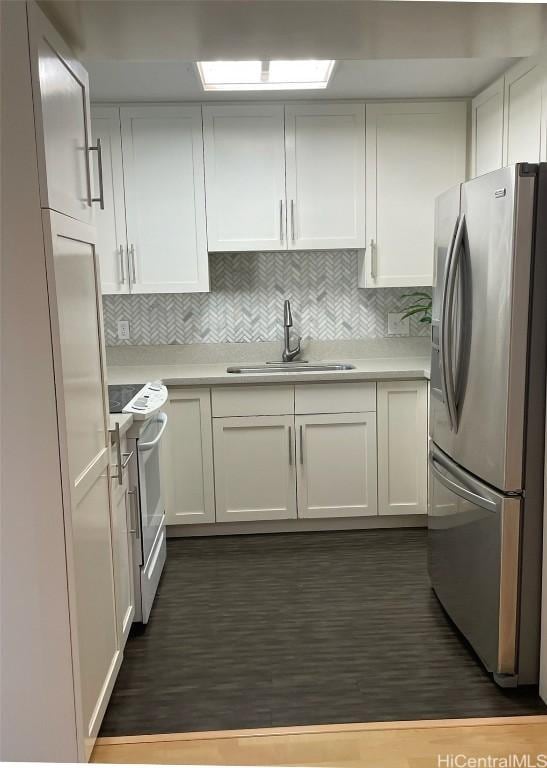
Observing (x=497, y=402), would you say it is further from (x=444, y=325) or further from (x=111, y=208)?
(x=111, y=208)

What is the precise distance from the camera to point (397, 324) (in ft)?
14.1

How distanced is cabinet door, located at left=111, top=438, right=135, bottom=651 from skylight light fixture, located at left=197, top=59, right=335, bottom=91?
1.79m

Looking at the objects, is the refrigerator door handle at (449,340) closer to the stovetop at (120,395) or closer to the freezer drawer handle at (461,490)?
the freezer drawer handle at (461,490)

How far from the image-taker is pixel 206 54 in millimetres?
2195

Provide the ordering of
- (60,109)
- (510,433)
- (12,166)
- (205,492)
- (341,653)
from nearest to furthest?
(12,166) < (60,109) < (510,433) < (341,653) < (205,492)

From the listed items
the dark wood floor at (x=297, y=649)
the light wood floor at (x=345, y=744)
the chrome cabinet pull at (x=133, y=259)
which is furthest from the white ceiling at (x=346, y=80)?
the light wood floor at (x=345, y=744)

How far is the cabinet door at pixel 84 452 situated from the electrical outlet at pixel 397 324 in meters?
2.37

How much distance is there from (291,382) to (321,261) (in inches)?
35.8

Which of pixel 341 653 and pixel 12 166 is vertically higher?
pixel 12 166

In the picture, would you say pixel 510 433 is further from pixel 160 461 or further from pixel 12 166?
pixel 160 461

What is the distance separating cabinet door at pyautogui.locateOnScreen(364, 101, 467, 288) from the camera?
12.5ft

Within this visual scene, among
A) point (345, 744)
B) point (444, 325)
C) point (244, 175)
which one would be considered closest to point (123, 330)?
point (244, 175)

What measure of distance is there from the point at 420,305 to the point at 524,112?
1.38m

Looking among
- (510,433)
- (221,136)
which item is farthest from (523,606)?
(221,136)
